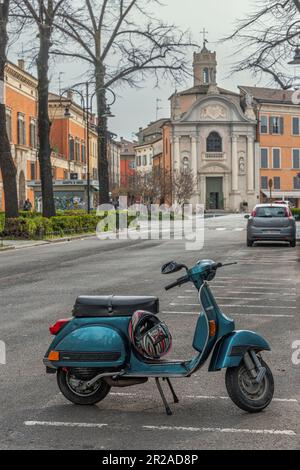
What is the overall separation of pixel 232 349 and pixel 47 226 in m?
26.2

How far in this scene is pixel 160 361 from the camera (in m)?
5.91

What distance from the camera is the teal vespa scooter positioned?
18.9 feet

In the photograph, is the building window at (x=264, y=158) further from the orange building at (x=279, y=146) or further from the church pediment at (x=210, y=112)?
the church pediment at (x=210, y=112)

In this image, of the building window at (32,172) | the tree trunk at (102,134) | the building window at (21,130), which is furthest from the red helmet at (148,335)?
the building window at (32,172)

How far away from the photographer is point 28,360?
773cm

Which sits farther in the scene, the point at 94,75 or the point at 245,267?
the point at 94,75

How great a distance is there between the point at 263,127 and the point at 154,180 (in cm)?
2636

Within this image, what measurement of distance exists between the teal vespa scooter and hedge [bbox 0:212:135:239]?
78.5 feet

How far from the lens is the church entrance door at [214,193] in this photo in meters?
95.0

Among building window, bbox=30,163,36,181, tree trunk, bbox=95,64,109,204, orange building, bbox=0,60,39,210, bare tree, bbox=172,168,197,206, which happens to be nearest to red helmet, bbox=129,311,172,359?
tree trunk, bbox=95,64,109,204

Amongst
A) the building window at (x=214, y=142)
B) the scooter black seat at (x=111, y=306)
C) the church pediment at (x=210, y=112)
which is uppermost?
the church pediment at (x=210, y=112)

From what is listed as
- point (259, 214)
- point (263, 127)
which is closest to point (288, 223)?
point (259, 214)

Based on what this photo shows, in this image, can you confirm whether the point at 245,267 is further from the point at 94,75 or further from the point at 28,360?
the point at 94,75

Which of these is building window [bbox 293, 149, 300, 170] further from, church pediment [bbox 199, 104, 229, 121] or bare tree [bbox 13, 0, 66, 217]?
bare tree [bbox 13, 0, 66, 217]
